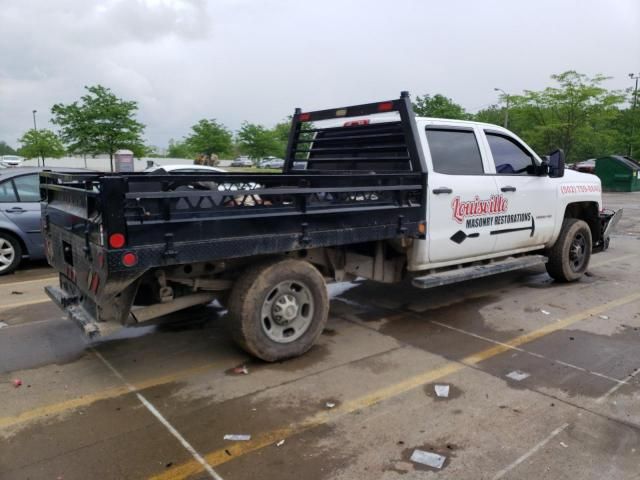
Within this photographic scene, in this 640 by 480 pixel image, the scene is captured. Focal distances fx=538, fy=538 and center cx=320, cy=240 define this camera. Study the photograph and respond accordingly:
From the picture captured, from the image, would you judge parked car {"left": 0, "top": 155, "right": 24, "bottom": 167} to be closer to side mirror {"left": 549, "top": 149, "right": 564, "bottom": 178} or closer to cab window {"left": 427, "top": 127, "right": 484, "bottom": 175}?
cab window {"left": 427, "top": 127, "right": 484, "bottom": 175}

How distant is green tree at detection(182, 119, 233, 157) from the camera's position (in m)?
36.6

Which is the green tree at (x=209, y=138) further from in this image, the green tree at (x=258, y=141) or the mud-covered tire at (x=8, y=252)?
the mud-covered tire at (x=8, y=252)

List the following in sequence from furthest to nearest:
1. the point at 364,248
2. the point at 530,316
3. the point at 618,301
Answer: the point at 618,301 < the point at 530,316 < the point at 364,248

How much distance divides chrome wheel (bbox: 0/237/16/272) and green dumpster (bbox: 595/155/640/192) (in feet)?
88.2

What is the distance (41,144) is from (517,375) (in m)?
35.8

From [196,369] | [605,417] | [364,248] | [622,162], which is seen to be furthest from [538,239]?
[622,162]

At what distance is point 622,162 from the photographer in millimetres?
26406

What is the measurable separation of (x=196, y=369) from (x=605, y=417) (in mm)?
3000

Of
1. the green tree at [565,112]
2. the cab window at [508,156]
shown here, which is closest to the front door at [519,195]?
the cab window at [508,156]

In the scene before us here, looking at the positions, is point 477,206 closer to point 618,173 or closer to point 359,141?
point 359,141

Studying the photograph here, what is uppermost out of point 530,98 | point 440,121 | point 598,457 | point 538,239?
point 530,98

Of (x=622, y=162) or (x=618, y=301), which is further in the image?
(x=622, y=162)

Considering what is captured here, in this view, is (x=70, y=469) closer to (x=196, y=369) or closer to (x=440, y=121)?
(x=196, y=369)

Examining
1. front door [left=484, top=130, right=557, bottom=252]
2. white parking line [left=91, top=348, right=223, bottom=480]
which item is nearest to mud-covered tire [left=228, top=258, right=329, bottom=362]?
white parking line [left=91, top=348, right=223, bottom=480]
